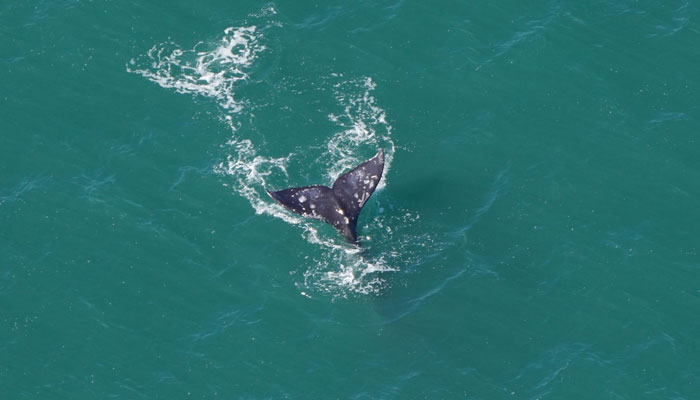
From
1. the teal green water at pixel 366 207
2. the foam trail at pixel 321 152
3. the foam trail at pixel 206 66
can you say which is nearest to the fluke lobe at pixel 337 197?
the foam trail at pixel 321 152

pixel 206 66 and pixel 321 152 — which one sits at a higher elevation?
pixel 206 66

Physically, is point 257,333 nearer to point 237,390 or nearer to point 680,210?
point 237,390

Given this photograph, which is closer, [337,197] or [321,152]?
[337,197]

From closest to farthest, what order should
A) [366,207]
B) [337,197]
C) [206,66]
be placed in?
[337,197], [366,207], [206,66]

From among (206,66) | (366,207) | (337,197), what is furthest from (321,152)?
(206,66)

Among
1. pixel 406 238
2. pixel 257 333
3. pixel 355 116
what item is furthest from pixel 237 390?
pixel 355 116

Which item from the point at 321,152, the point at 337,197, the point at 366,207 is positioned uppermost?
the point at 337,197

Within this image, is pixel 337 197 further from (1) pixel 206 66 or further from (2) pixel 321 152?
(1) pixel 206 66

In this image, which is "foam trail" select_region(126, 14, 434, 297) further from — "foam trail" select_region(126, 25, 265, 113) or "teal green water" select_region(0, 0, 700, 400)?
"teal green water" select_region(0, 0, 700, 400)

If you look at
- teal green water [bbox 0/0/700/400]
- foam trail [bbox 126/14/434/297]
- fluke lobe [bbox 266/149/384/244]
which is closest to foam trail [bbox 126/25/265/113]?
foam trail [bbox 126/14/434/297]
